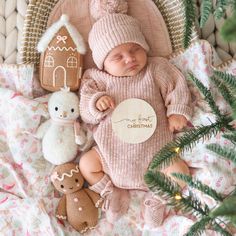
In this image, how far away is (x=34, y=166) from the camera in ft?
4.73

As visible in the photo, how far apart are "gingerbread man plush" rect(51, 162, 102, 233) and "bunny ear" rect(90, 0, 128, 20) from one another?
1.61 ft

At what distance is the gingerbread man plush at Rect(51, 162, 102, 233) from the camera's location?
4.54ft

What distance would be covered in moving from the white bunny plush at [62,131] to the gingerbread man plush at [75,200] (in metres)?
0.04

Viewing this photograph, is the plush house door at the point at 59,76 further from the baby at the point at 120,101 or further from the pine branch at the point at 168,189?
the pine branch at the point at 168,189

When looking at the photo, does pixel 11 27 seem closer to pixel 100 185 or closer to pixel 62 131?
pixel 62 131

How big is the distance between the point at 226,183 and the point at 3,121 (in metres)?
0.74

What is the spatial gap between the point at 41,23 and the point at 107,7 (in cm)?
23

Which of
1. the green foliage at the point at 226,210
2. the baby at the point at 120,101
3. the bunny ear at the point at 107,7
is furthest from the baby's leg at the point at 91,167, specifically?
the green foliage at the point at 226,210

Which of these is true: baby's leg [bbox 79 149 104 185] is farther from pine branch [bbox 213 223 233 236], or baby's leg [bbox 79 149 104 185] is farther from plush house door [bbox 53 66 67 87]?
pine branch [bbox 213 223 233 236]

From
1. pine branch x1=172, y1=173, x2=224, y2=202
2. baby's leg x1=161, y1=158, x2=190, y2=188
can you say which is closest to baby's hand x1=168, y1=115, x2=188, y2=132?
baby's leg x1=161, y1=158, x2=190, y2=188

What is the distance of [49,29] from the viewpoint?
4.75 ft

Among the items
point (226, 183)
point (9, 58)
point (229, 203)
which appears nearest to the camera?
point (229, 203)

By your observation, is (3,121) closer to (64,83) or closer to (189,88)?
(64,83)

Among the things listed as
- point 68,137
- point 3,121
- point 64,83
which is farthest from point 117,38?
point 3,121
